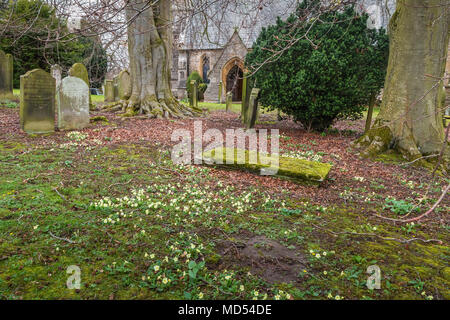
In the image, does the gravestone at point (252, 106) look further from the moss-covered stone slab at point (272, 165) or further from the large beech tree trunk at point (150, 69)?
the moss-covered stone slab at point (272, 165)

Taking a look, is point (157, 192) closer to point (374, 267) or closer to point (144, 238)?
point (144, 238)

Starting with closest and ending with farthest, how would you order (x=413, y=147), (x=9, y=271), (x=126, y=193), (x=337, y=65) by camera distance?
(x=9, y=271) → (x=126, y=193) → (x=413, y=147) → (x=337, y=65)

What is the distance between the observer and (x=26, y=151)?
21.4 feet

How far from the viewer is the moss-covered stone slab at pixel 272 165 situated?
5.59 meters

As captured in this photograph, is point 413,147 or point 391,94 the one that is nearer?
point 413,147

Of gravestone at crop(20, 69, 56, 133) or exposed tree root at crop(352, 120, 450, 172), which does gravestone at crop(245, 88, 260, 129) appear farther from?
gravestone at crop(20, 69, 56, 133)

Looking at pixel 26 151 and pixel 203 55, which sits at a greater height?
pixel 203 55

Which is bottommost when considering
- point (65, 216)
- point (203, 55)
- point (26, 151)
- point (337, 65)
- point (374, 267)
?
point (374, 267)

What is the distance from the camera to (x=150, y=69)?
509 inches

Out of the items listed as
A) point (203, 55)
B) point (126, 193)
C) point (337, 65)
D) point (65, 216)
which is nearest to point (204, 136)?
point (337, 65)

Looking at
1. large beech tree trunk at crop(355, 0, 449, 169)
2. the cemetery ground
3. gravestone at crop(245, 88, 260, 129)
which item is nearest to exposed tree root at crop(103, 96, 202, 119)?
gravestone at crop(245, 88, 260, 129)

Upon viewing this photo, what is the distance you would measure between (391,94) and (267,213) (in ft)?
18.4

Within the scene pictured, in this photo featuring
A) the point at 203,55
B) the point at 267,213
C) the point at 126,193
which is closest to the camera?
the point at 267,213

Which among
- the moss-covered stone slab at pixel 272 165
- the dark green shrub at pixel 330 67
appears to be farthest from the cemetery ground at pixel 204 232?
the dark green shrub at pixel 330 67
